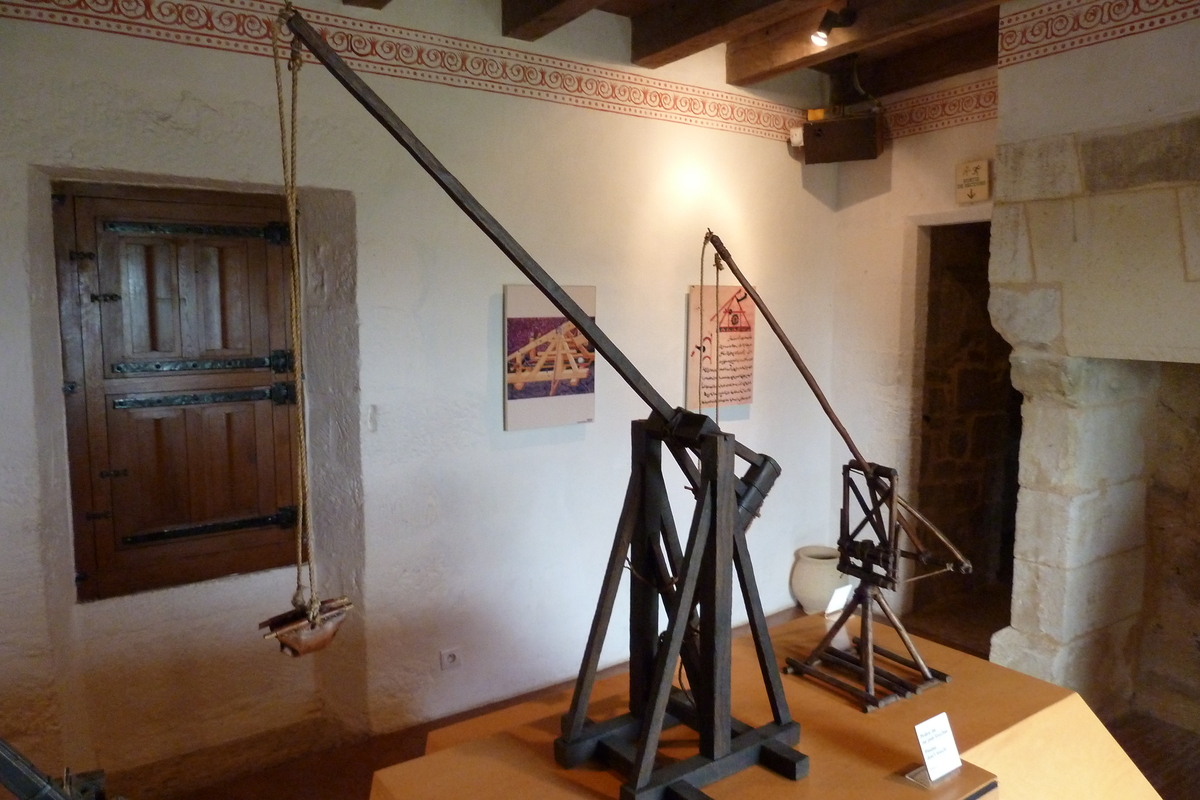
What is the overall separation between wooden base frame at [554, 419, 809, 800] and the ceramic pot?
2165 millimetres

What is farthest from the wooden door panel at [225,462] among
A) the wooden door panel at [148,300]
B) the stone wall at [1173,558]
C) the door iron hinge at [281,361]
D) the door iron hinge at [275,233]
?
the stone wall at [1173,558]

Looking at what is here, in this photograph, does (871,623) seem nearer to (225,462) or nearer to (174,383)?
Answer: (225,462)

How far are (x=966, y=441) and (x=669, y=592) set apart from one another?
2.86 metres

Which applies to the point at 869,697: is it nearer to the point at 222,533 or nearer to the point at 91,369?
the point at 222,533

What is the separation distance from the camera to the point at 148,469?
8.27ft

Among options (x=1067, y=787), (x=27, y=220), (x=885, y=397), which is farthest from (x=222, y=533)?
(x=885, y=397)

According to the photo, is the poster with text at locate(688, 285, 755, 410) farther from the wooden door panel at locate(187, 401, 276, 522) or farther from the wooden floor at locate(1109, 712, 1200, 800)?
the wooden floor at locate(1109, 712, 1200, 800)

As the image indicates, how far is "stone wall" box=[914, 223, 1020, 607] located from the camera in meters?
3.79

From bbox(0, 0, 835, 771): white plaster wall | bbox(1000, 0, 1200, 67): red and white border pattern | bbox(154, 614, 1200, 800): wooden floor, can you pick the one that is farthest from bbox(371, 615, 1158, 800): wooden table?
bbox(1000, 0, 1200, 67): red and white border pattern

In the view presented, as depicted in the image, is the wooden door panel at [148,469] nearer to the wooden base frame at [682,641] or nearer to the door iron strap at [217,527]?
the door iron strap at [217,527]

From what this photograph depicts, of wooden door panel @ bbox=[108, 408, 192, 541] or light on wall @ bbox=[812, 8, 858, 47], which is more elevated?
light on wall @ bbox=[812, 8, 858, 47]

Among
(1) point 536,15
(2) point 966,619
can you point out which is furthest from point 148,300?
(2) point 966,619

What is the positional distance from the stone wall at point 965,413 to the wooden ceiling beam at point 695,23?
4.65 ft

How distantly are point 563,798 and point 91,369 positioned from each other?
73.7 inches
